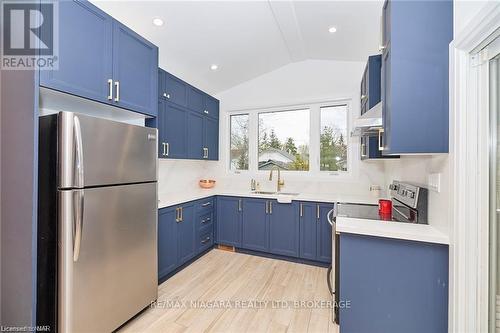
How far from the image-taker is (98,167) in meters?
1.53

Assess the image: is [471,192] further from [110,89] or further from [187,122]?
[187,122]

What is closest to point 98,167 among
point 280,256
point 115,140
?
point 115,140

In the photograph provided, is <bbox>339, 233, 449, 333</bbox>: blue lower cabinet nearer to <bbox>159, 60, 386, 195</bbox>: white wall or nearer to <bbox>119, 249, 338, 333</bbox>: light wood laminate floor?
<bbox>119, 249, 338, 333</bbox>: light wood laminate floor

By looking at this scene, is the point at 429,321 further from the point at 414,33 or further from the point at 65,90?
the point at 65,90

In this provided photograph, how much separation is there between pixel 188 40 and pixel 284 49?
1306 millimetres

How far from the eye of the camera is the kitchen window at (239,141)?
4059 mm

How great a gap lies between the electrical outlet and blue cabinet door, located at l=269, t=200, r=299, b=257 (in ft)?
5.38

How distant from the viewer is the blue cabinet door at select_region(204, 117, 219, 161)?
3703mm

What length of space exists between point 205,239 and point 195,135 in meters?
1.52

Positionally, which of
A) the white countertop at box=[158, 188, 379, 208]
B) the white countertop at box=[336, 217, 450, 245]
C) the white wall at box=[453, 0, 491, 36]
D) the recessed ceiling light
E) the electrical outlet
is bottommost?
the white countertop at box=[158, 188, 379, 208]

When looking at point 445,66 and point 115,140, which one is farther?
point 115,140

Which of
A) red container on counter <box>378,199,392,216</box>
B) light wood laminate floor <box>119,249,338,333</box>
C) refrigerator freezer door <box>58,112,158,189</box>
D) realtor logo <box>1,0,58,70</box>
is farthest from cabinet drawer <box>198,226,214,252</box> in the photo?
realtor logo <box>1,0,58,70</box>

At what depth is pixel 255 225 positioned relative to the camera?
324cm

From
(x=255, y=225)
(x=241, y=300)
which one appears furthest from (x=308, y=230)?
(x=241, y=300)
